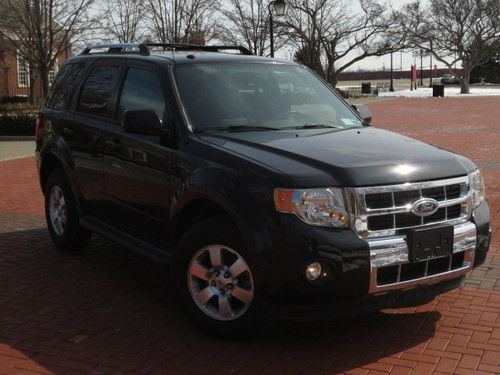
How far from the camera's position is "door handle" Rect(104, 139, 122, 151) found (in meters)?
5.18

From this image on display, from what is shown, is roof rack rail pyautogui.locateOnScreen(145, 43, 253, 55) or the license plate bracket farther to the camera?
roof rack rail pyautogui.locateOnScreen(145, 43, 253, 55)

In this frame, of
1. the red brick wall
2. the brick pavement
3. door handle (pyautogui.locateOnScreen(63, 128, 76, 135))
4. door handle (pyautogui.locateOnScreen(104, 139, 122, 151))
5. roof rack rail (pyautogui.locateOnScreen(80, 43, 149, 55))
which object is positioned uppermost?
the red brick wall

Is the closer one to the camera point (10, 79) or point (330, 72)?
point (10, 79)

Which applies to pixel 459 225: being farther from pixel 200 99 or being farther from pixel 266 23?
pixel 266 23

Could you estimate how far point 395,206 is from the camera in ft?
12.5

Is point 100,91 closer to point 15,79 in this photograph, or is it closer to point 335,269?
point 335,269

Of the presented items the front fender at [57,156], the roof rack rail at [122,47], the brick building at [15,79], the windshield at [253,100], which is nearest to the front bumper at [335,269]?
the windshield at [253,100]

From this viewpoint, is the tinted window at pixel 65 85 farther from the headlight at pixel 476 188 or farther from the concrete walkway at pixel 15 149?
the concrete walkway at pixel 15 149

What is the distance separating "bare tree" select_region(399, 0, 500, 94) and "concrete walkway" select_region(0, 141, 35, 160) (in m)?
46.2

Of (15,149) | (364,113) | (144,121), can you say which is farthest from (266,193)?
(15,149)

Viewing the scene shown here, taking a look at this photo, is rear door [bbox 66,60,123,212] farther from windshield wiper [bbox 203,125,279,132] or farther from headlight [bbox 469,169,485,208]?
headlight [bbox 469,169,485,208]

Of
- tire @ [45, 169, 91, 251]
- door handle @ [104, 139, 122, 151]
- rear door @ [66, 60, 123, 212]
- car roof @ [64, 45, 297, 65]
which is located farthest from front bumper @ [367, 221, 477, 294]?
tire @ [45, 169, 91, 251]

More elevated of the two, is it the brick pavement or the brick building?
the brick building

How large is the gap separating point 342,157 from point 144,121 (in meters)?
1.42
